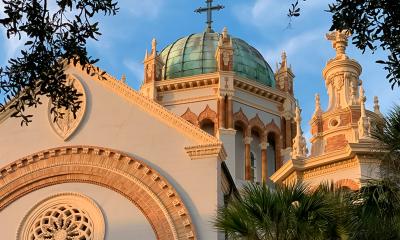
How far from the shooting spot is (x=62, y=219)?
26000 millimetres

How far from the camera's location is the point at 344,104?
31141 mm

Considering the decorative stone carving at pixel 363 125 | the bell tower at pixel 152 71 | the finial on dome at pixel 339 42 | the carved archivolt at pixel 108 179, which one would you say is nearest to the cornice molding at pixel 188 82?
the bell tower at pixel 152 71

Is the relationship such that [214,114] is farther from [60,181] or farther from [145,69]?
[60,181]

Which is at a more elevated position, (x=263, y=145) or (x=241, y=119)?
(x=241, y=119)

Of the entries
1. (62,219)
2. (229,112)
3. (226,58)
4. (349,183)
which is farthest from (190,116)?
(62,219)

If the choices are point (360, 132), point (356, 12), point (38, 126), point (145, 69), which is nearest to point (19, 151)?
point (38, 126)

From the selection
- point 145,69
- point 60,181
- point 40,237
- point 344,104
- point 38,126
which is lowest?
point 40,237

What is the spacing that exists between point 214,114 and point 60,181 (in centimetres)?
1273

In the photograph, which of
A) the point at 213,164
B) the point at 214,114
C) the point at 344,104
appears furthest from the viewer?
the point at 214,114

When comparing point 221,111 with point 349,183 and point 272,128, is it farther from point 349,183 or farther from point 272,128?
point 349,183

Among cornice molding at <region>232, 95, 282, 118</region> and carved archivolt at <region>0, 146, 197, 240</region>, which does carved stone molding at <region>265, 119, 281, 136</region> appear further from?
carved archivolt at <region>0, 146, 197, 240</region>

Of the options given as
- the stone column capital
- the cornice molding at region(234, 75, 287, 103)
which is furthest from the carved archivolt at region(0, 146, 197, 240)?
the stone column capital

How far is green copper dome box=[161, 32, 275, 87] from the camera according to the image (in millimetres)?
39906

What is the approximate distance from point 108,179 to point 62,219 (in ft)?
6.25
